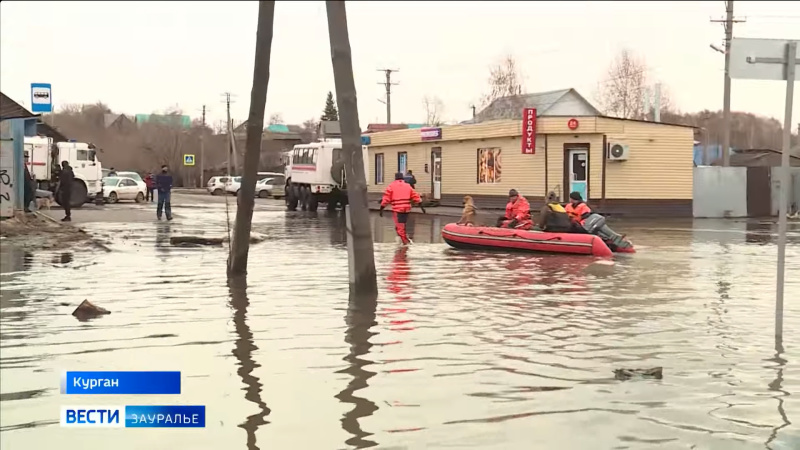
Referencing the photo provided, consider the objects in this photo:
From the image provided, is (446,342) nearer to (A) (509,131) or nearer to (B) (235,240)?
(B) (235,240)

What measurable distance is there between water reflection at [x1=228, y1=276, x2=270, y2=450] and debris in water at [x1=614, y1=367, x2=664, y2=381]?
2728 millimetres

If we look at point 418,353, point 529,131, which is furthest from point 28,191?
point 418,353

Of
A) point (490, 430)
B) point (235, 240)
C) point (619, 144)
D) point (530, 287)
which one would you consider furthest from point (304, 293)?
point (619, 144)

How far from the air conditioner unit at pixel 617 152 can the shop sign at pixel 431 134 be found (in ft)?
29.0

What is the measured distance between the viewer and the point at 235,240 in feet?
42.0

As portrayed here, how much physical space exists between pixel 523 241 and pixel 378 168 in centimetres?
2727

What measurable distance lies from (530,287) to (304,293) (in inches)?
124

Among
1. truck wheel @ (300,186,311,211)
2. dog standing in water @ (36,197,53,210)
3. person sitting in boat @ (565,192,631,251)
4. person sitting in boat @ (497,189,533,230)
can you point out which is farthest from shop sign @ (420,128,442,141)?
person sitting in boat @ (565,192,631,251)

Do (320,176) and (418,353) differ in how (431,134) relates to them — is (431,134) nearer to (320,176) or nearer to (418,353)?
(320,176)

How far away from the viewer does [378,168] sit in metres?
44.0

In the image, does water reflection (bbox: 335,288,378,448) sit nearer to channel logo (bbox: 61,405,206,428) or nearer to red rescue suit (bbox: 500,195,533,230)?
channel logo (bbox: 61,405,206,428)

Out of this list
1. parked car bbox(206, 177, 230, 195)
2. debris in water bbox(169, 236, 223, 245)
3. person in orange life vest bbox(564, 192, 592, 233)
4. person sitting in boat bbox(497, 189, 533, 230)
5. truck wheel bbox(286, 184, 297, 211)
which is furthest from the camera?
parked car bbox(206, 177, 230, 195)

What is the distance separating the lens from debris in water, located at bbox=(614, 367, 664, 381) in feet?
22.4

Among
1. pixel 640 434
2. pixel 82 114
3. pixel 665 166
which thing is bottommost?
pixel 640 434
